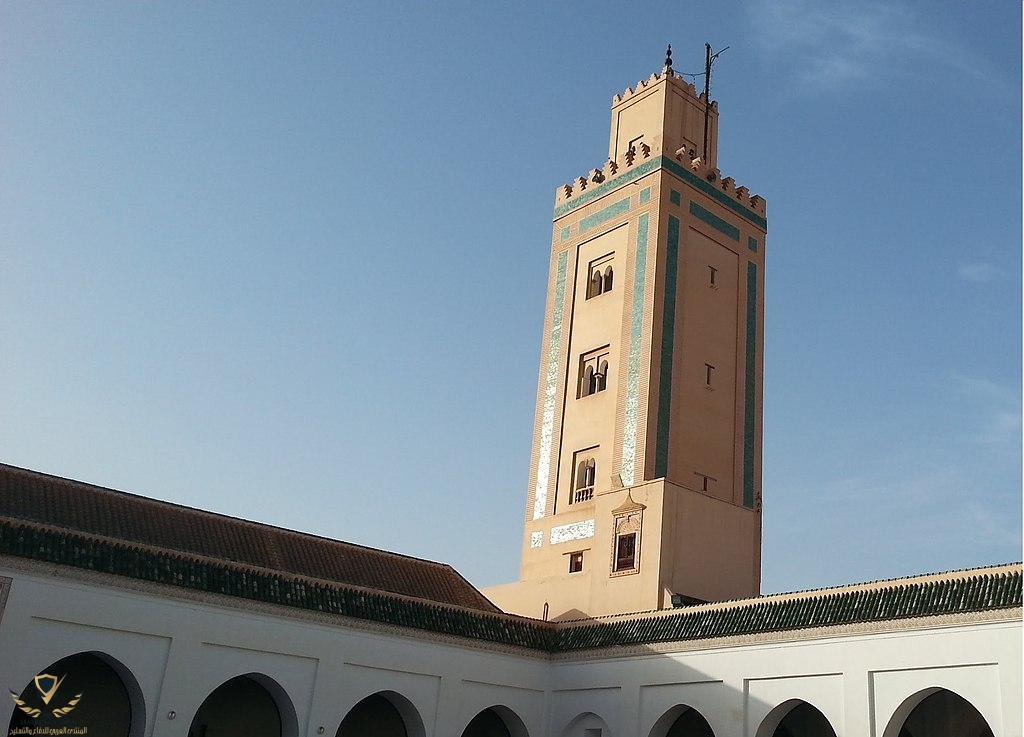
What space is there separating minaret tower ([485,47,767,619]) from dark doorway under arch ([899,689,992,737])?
143 inches

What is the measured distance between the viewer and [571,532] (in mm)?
18406

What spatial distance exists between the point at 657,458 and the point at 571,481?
6.11ft

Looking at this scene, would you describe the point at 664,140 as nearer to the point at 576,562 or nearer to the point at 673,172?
the point at 673,172

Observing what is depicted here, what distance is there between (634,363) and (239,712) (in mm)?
8778

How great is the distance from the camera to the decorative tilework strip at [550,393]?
63.9ft

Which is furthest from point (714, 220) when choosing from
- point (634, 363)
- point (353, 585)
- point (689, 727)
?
point (353, 585)

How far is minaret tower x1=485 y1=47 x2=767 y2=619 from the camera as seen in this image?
17062mm

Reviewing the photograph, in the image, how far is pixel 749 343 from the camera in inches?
810

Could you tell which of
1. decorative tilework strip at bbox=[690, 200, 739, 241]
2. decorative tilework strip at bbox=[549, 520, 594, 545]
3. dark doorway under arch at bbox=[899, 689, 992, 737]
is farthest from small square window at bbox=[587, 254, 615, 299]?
dark doorway under arch at bbox=[899, 689, 992, 737]

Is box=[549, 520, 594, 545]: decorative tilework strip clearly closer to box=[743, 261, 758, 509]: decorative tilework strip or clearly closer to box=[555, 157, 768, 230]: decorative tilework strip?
box=[743, 261, 758, 509]: decorative tilework strip

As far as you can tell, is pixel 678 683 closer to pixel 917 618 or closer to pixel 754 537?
pixel 917 618

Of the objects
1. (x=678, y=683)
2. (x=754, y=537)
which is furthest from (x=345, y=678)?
(x=754, y=537)
